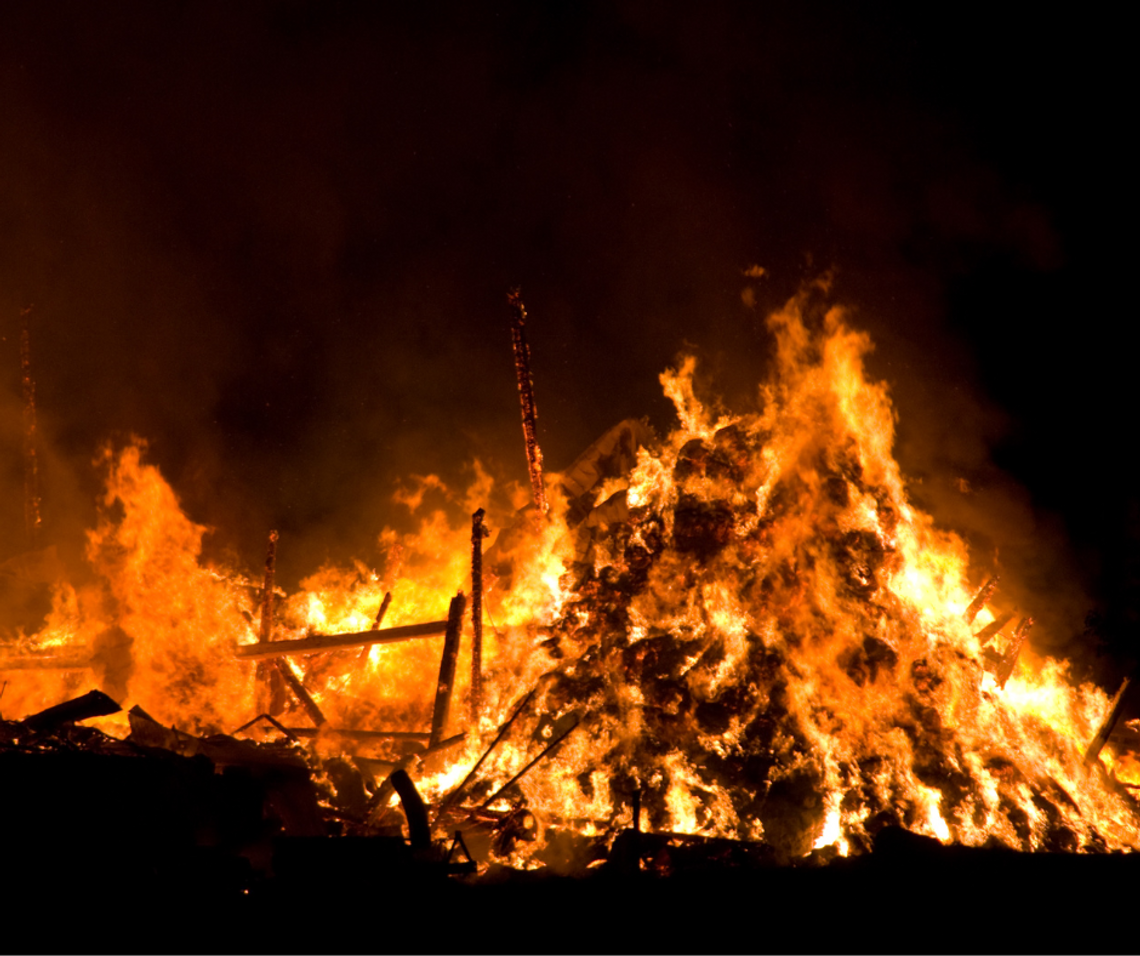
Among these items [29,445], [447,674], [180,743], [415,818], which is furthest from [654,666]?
[29,445]

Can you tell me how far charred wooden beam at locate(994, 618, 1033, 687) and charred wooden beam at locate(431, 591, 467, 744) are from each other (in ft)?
32.0

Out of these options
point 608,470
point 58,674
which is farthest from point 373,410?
point 58,674

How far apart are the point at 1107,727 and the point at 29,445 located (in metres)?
22.9

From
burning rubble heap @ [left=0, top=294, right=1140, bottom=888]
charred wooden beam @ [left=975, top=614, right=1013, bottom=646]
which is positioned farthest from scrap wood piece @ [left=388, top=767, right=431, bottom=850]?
charred wooden beam @ [left=975, top=614, right=1013, bottom=646]

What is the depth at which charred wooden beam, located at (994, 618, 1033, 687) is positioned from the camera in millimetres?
11664

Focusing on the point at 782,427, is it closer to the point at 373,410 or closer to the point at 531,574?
the point at 531,574

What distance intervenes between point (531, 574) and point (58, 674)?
863 centimetres

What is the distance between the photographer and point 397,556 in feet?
46.9

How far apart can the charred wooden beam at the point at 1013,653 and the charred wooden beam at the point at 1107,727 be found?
1461mm

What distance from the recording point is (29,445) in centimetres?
1541

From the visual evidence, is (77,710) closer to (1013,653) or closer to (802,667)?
(802,667)

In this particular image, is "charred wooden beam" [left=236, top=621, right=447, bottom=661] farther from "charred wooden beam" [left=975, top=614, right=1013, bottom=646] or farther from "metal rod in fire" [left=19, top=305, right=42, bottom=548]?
"charred wooden beam" [left=975, top=614, right=1013, bottom=646]

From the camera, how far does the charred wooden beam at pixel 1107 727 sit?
1037cm

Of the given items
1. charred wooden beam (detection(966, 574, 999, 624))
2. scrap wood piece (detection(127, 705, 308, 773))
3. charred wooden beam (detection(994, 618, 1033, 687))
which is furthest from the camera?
charred wooden beam (detection(966, 574, 999, 624))
